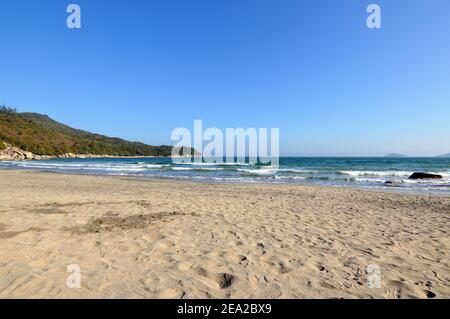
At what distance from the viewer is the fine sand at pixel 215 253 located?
375 centimetres

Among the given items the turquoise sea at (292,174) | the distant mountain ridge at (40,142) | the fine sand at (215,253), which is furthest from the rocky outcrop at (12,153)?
the fine sand at (215,253)

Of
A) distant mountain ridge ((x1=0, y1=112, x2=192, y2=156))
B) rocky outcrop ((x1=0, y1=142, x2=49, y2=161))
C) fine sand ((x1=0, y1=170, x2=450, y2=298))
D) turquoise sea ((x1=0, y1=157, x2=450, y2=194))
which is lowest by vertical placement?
turquoise sea ((x1=0, y1=157, x2=450, y2=194))

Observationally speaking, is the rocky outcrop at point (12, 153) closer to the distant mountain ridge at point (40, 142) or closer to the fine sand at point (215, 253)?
the distant mountain ridge at point (40, 142)

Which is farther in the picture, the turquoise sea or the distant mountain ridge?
the distant mountain ridge

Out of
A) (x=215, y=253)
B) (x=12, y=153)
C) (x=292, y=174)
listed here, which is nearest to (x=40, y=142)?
(x=12, y=153)

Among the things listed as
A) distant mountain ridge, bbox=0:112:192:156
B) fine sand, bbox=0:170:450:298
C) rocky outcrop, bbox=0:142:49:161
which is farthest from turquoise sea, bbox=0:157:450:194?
distant mountain ridge, bbox=0:112:192:156

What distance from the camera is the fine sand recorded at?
3748 mm

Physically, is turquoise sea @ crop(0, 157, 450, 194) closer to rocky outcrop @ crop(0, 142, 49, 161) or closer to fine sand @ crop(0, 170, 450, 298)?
fine sand @ crop(0, 170, 450, 298)

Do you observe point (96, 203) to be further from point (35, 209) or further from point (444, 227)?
point (444, 227)

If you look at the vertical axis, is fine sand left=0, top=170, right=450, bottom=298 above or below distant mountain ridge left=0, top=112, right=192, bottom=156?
below

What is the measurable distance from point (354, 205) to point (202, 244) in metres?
8.38

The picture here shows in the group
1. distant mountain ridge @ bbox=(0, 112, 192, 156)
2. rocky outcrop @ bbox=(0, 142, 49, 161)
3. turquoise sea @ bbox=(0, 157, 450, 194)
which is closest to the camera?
turquoise sea @ bbox=(0, 157, 450, 194)
